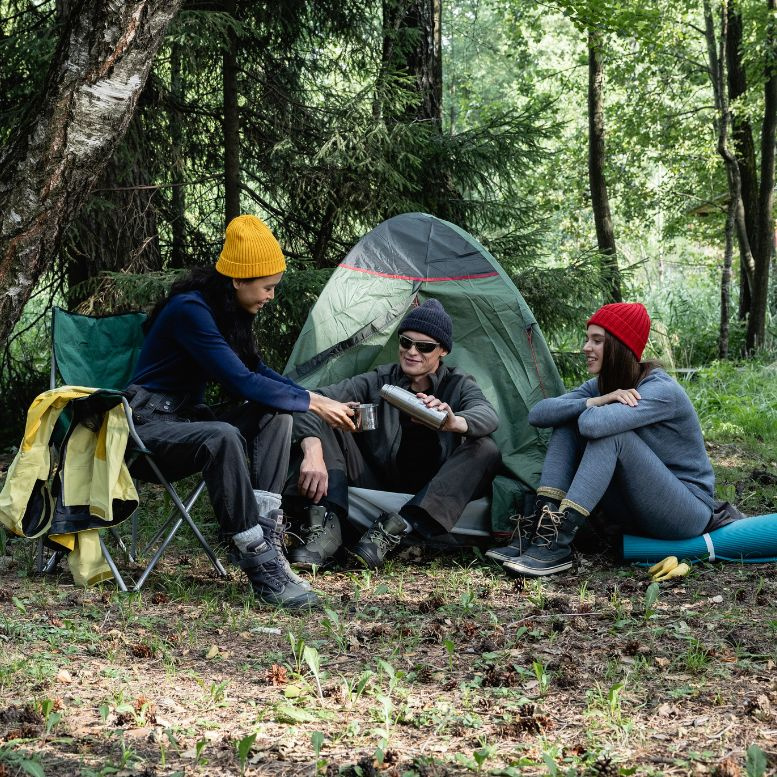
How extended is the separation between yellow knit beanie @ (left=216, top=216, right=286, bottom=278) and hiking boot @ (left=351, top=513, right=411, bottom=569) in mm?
1159

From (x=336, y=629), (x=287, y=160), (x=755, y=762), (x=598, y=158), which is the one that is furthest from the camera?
(x=598, y=158)

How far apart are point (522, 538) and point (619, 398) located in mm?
708

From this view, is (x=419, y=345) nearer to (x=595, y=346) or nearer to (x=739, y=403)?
(x=595, y=346)

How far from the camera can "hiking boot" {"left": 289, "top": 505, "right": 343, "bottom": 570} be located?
12.5 feet

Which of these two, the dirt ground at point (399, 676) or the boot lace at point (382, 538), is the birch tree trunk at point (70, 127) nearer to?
the dirt ground at point (399, 676)

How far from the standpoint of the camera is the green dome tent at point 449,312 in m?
4.51

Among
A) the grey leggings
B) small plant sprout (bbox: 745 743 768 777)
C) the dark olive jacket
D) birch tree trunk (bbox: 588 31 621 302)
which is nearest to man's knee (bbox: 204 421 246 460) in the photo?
the dark olive jacket

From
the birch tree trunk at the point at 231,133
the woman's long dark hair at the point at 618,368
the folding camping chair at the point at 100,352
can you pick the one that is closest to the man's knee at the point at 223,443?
the folding camping chair at the point at 100,352

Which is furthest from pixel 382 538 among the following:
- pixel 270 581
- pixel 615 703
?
pixel 615 703

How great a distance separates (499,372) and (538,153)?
2.16 m

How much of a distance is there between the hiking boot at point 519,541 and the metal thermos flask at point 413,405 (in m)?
0.55

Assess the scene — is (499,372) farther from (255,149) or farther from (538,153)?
(255,149)

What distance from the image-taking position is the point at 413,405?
3.76 meters

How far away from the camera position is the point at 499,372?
14.9ft
